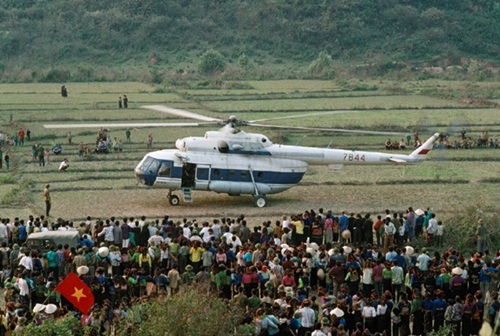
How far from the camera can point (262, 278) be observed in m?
21.7

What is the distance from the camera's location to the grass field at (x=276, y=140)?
33812mm

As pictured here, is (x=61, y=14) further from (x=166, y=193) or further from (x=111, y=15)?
(x=166, y=193)

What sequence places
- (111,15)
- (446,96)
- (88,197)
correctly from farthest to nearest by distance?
(111,15), (446,96), (88,197)

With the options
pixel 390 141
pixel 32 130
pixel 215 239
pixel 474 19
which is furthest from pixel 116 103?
pixel 474 19

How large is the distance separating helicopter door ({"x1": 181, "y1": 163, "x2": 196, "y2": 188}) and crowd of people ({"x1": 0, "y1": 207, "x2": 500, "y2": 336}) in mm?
5777

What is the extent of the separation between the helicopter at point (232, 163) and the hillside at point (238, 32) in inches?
2426

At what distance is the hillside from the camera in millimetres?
97875

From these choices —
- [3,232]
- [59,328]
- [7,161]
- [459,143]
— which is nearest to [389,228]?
[3,232]

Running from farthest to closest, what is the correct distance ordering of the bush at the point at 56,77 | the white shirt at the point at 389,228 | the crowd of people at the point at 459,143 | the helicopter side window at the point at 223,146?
Result: the bush at the point at 56,77 < the crowd of people at the point at 459,143 < the helicopter side window at the point at 223,146 < the white shirt at the point at 389,228

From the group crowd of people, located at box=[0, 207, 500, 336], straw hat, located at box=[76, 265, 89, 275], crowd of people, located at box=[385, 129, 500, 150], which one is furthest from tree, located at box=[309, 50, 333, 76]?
straw hat, located at box=[76, 265, 89, 275]

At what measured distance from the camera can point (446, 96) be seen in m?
69.0

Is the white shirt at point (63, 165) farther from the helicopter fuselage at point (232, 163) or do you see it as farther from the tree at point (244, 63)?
the tree at point (244, 63)

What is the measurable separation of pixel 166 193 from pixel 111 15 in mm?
72251

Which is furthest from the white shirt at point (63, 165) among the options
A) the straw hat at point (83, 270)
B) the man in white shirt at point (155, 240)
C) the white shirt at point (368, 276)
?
the white shirt at point (368, 276)
